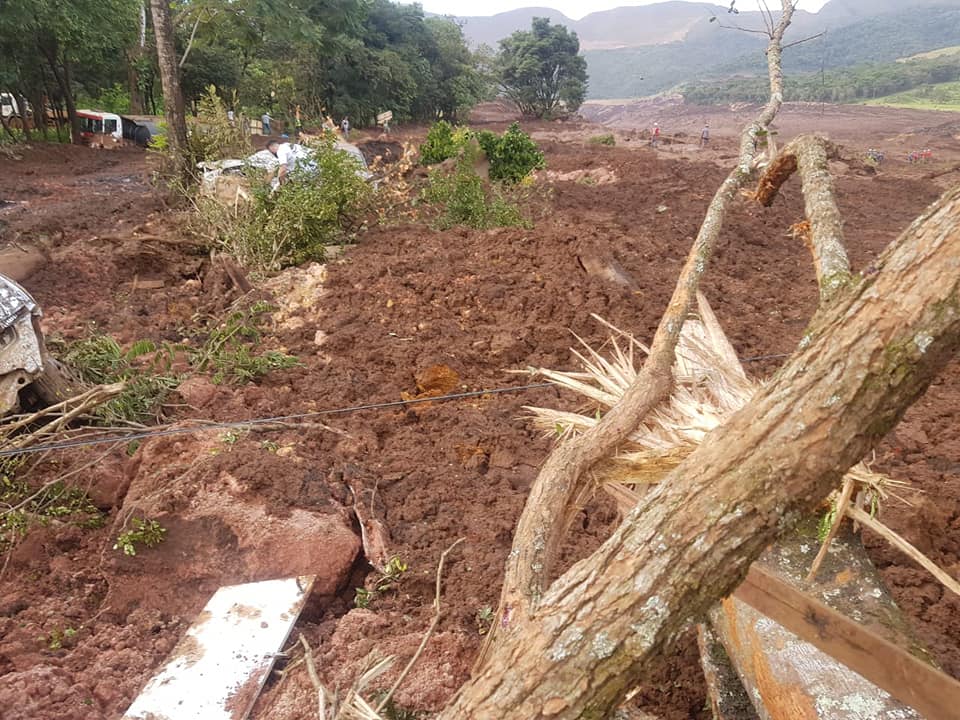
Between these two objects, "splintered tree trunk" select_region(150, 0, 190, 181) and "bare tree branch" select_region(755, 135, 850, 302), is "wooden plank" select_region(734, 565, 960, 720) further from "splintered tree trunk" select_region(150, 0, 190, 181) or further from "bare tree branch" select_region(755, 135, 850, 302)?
"splintered tree trunk" select_region(150, 0, 190, 181)

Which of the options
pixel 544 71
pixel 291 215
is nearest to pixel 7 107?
pixel 291 215

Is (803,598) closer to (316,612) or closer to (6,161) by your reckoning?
(316,612)

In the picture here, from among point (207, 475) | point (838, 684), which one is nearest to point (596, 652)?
point (838, 684)

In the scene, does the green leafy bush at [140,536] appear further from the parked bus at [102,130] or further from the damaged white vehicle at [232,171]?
the parked bus at [102,130]

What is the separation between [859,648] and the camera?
56.4 inches

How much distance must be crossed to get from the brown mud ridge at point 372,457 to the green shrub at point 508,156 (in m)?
2.90

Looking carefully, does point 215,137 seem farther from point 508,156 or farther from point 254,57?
point 254,57

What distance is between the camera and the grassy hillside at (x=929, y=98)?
29172 mm

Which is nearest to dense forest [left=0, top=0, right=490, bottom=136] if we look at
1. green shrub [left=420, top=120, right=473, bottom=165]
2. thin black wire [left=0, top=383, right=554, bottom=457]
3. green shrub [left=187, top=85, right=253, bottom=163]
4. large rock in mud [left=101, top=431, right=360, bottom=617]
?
green shrub [left=187, top=85, right=253, bottom=163]

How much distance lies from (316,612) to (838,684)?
1797 mm

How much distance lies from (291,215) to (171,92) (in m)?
3.64

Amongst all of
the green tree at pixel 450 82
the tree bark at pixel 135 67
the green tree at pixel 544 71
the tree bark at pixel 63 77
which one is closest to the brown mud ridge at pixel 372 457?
the tree bark at pixel 63 77

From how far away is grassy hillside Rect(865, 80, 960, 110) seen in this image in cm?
2917

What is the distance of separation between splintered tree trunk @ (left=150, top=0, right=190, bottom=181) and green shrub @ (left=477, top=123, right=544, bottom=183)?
4.39 m
